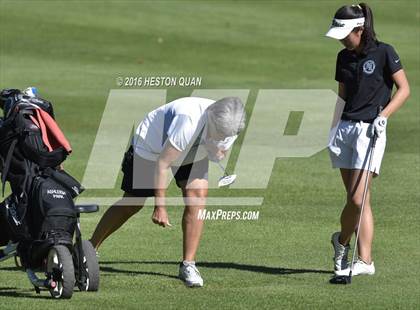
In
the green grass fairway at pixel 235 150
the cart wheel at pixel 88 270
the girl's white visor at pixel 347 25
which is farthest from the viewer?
the girl's white visor at pixel 347 25

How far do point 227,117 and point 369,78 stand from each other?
164 centimetres

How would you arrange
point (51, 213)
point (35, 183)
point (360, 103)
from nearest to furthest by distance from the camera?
point (51, 213), point (35, 183), point (360, 103)

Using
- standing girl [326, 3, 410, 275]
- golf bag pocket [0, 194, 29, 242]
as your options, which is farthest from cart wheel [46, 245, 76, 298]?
standing girl [326, 3, 410, 275]

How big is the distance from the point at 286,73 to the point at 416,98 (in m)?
4.22

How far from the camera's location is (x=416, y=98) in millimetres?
27062

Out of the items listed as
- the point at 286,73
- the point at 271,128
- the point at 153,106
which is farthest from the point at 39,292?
the point at 286,73

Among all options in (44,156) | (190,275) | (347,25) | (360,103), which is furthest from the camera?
(360,103)

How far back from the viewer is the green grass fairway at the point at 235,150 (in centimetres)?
1156

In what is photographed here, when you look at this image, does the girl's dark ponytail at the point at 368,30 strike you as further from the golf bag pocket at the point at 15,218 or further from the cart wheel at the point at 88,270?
the golf bag pocket at the point at 15,218

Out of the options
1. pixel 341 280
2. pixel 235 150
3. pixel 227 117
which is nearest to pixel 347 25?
pixel 227 117

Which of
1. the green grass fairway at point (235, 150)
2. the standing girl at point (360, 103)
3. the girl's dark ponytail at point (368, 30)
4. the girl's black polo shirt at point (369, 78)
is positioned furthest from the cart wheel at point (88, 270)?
the girl's dark ponytail at point (368, 30)

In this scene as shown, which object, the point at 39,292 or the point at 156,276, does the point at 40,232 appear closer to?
the point at 39,292

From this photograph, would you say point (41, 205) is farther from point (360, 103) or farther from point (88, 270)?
point (360, 103)

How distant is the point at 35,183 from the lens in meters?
11.1
